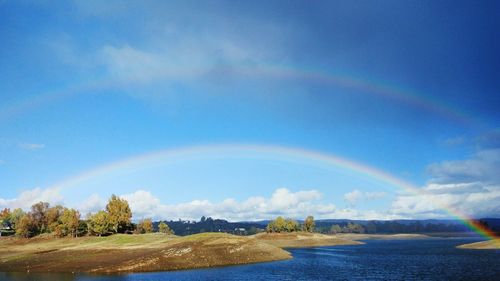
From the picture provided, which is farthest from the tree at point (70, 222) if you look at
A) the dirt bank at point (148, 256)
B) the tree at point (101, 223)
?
the dirt bank at point (148, 256)

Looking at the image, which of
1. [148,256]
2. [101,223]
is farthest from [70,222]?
[148,256]

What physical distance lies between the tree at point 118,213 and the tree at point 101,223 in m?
1.94

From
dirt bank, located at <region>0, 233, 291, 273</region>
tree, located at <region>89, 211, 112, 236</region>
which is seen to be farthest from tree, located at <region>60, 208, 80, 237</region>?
dirt bank, located at <region>0, 233, 291, 273</region>

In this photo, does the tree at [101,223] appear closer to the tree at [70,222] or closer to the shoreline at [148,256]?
the tree at [70,222]

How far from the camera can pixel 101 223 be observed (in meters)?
182

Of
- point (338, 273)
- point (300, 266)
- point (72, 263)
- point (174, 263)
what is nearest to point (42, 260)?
point (72, 263)

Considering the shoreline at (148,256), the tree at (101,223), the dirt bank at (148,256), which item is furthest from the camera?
the tree at (101,223)

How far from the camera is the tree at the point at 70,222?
7423 inches

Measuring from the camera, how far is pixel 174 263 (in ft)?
335

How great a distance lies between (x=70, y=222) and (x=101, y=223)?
17.7 meters

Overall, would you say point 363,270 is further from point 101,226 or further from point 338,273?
point 101,226

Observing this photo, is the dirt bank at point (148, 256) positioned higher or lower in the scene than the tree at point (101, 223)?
lower

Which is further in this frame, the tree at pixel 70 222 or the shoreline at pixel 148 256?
the tree at pixel 70 222

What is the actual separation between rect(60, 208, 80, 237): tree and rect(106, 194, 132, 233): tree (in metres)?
15.2
